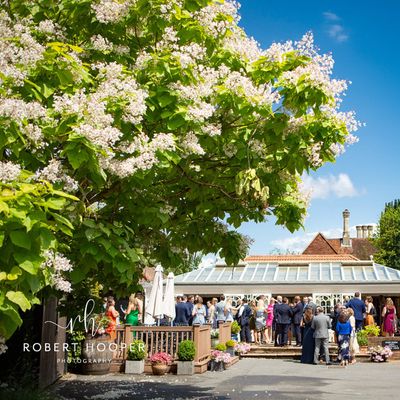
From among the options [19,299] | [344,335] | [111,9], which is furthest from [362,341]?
[19,299]

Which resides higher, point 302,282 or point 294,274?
point 294,274

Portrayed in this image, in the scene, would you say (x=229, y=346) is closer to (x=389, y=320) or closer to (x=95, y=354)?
(x=95, y=354)

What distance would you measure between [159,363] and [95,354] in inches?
70.7

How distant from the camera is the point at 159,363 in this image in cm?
1752

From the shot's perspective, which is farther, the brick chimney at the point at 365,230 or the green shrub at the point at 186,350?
the brick chimney at the point at 365,230

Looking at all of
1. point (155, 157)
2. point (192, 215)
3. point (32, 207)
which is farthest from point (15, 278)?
point (192, 215)

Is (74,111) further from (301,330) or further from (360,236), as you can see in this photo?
(360,236)

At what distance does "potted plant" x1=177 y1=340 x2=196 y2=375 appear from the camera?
17.4m

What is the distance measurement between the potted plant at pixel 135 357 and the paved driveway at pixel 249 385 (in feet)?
1.37

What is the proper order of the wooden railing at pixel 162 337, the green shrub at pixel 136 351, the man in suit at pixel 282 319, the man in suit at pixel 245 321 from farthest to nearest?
1. the man in suit at pixel 245 321
2. the man in suit at pixel 282 319
3. the wooden railing at pixel 162 337
4. the green shrub at pixel 136 351

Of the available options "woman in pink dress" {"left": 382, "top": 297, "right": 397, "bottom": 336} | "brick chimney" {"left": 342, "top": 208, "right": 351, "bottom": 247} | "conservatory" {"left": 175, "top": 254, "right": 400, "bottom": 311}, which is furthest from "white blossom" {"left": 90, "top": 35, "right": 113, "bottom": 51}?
"brick chimney" {"left": 342, "top": 208, "right": 351, "bottom": 247}

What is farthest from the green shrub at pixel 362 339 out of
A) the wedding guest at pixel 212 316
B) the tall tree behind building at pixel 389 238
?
the tall tree behind building at pixel 389 238

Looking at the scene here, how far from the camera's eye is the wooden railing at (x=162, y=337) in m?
18.2

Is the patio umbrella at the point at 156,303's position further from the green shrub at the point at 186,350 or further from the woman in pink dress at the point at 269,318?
the woman in pink dress at the point at 269,318
